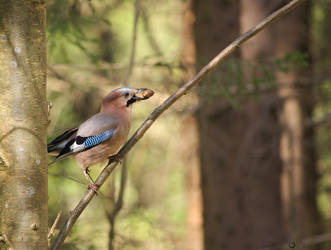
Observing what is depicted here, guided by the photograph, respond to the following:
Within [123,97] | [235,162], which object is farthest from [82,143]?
[235,162]

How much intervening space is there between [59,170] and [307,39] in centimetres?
358

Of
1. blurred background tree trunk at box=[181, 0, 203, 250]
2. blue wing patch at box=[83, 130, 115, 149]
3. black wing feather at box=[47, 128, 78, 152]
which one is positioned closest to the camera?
black wing feather at box=[47, 128, 78, 152]

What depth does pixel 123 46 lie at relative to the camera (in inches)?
430

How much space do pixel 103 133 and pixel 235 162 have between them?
3.46m

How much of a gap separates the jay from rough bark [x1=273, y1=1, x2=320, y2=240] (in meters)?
2.40

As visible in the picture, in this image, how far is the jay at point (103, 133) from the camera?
3.54 m

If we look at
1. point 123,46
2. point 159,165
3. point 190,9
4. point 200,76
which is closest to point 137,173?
point 159,165

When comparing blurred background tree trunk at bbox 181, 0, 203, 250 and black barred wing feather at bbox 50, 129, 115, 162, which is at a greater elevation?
blurred background tree trunk at bbox 181, 0, 203, 250

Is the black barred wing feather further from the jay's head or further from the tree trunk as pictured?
the tree trunk

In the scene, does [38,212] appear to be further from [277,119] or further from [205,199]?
[205,199]

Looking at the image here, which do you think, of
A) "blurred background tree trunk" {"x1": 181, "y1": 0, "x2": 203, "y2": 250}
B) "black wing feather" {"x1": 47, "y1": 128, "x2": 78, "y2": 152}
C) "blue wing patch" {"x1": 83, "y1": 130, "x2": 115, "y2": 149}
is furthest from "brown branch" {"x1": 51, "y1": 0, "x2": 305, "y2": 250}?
"blurred background tree trunk" {"x1": 181, "y1": 0, "x2": 203, "y2": 250}

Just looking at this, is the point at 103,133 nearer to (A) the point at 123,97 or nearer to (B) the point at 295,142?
(A) the point at 123,97

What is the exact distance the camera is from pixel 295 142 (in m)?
5.80

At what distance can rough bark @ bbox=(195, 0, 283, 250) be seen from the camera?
636 cm
